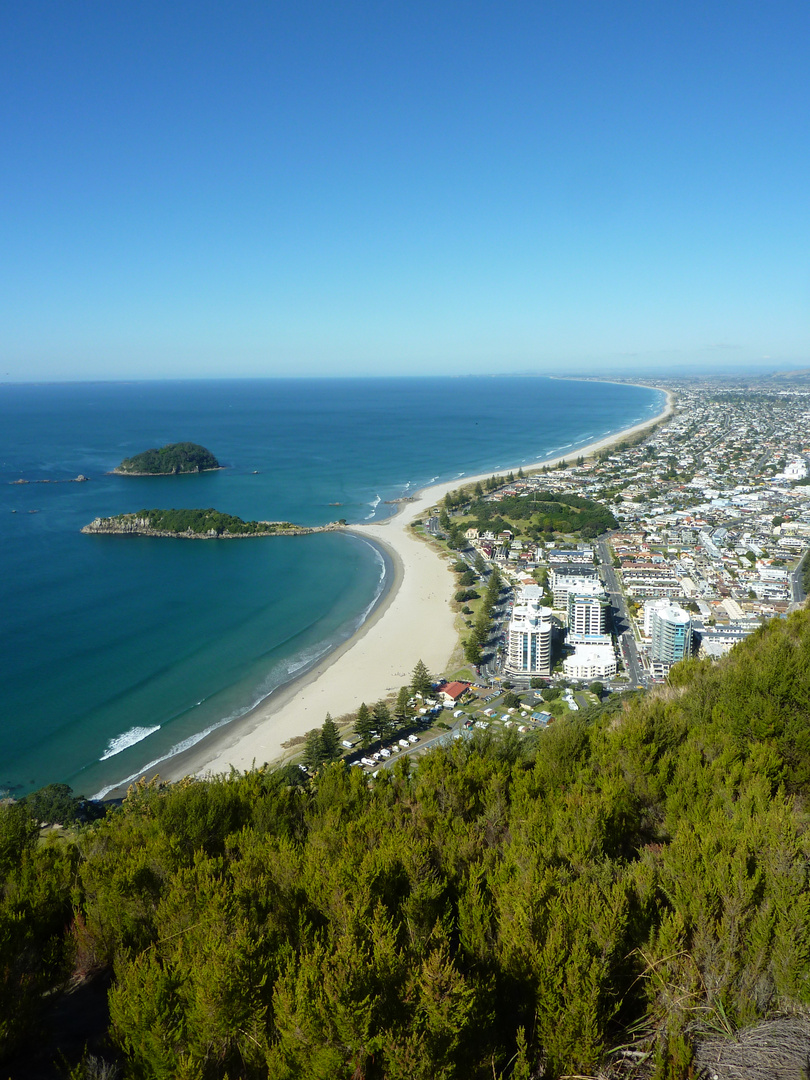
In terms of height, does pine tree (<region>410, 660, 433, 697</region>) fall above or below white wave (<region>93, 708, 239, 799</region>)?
above

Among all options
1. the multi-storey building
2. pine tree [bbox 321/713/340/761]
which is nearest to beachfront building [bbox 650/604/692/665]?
the multi-storey building

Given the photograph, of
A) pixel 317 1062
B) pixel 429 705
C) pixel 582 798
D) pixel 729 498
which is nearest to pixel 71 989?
pixel 317 1062

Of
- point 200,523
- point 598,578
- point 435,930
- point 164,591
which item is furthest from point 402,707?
point 200,523

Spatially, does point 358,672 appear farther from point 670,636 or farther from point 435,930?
point 435,930

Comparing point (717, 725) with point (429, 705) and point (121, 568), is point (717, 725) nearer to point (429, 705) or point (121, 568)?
point (429, 705)

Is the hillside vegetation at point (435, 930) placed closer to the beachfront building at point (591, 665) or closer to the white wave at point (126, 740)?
the white wave at point (126, 740)

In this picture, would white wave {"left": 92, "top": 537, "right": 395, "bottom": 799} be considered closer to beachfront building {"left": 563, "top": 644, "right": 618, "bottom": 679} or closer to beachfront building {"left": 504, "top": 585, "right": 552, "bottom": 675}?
beachfront building {"left": 504, "top": 585, "right": 552, "bottom": 675}
